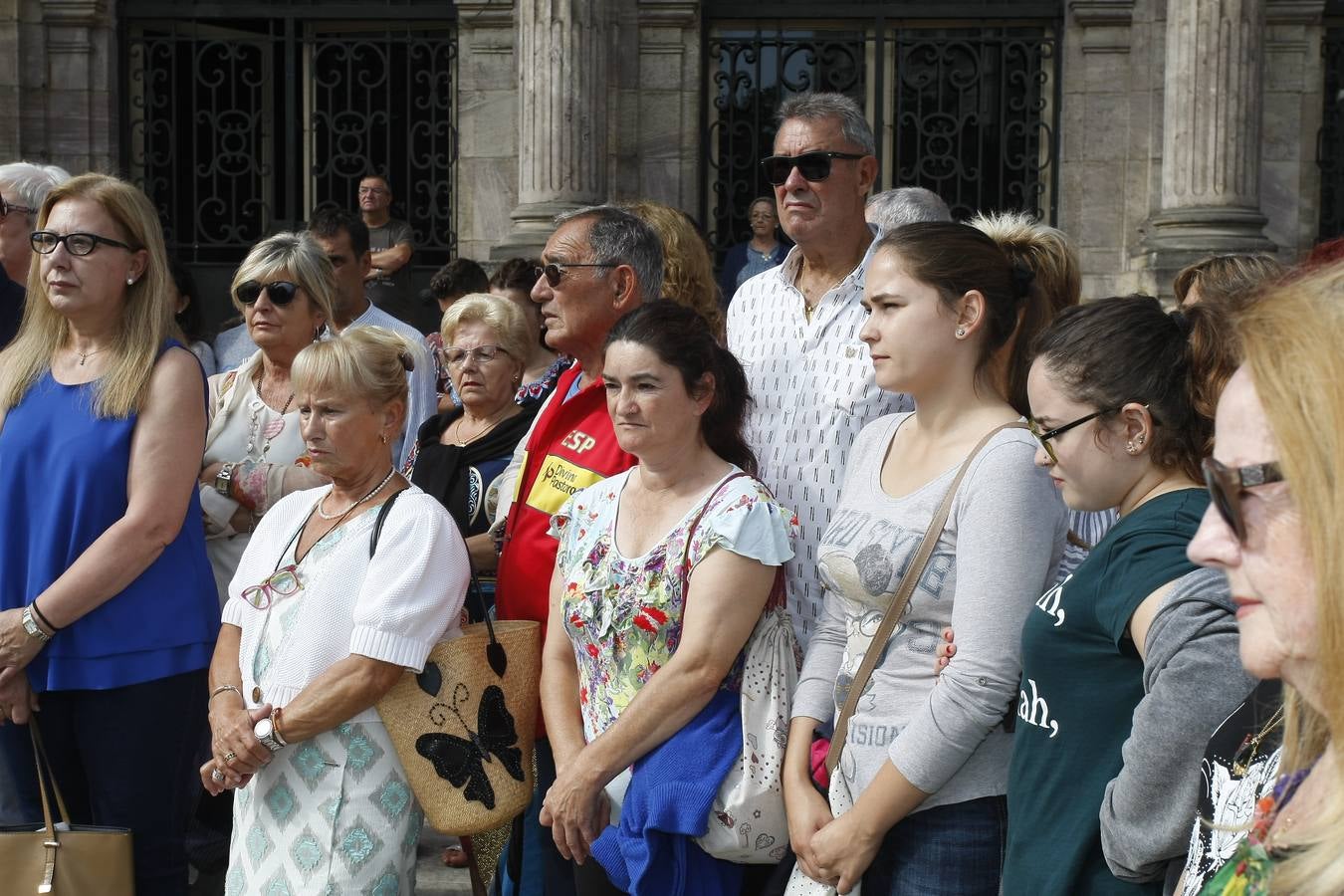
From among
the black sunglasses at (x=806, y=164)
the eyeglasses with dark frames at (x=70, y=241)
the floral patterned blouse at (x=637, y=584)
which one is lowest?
the floral patterned blouse at (x=637, y=584)

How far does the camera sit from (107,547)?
11.9 ft

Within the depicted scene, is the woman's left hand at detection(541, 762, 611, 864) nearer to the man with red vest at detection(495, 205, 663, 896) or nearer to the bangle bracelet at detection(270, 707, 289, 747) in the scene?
the man with red vest at detection(495, 205, 663, 896)

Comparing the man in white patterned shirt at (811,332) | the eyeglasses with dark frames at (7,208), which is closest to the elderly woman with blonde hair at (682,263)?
the man in white patterned shirt at (811,332)

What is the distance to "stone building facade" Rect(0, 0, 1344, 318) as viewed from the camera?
10.4m

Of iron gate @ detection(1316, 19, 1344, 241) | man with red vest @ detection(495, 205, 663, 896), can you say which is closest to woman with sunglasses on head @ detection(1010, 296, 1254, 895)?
man with red vest @ detection(495, 205, 663, 896)

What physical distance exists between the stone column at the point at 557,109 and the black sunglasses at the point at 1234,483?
8.31 meters

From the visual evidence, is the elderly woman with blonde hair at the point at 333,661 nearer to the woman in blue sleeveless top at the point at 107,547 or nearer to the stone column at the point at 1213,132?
→ the woman in blue sleeveless top at the point at 107,547

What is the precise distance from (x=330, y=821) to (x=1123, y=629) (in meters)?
1.85

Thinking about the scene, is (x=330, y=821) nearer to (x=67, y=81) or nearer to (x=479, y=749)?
(x=479, y=749)

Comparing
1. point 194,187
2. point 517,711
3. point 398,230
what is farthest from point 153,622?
point 194,187

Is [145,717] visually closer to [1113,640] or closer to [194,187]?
[1113,640]

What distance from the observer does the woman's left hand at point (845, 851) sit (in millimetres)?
2809

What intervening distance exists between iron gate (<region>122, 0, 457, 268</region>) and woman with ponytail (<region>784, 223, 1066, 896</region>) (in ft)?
26.2

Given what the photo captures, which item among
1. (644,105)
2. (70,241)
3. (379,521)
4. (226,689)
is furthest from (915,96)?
(226,689)
